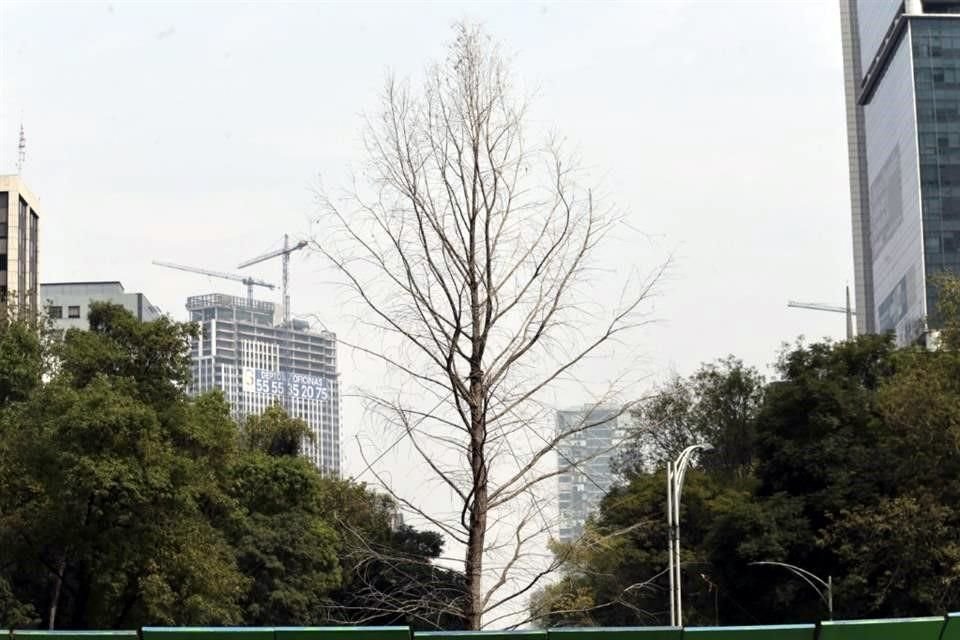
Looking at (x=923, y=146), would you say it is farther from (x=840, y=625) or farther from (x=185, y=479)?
(x=840, y=625)

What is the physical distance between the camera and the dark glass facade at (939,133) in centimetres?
14300

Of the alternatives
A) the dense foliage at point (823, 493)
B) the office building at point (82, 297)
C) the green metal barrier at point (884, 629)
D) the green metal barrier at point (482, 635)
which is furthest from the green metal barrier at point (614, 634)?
the office building at point (82, 297)

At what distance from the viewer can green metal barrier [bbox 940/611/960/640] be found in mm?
12656

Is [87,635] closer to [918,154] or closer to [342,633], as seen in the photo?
[342,633]

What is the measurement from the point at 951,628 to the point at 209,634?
572cm

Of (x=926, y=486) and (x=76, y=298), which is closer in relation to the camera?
(x=926, y=486)

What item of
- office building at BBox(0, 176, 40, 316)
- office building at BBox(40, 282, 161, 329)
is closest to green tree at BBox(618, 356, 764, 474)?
office building at BBox(0, 176, 40, 316)

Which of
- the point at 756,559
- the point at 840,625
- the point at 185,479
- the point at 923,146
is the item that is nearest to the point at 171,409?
the point at 185,479

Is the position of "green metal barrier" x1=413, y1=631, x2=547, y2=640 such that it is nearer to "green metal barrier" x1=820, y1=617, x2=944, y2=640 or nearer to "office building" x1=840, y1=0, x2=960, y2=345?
"green metal barrier" x1=820, y1=617, x2=944, y2=640

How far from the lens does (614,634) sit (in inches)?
469

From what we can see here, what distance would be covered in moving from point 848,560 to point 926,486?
4.20 metres

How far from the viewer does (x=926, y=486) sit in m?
44.6

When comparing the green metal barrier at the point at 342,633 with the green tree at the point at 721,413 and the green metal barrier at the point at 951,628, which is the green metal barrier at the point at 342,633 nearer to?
the green metal barrier at the point at 951,628

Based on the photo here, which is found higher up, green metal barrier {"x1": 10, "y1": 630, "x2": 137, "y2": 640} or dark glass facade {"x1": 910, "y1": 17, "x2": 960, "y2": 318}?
dark glass facade {"x1": 910, "y1": 17, "x2": 960, "y2": 318}
